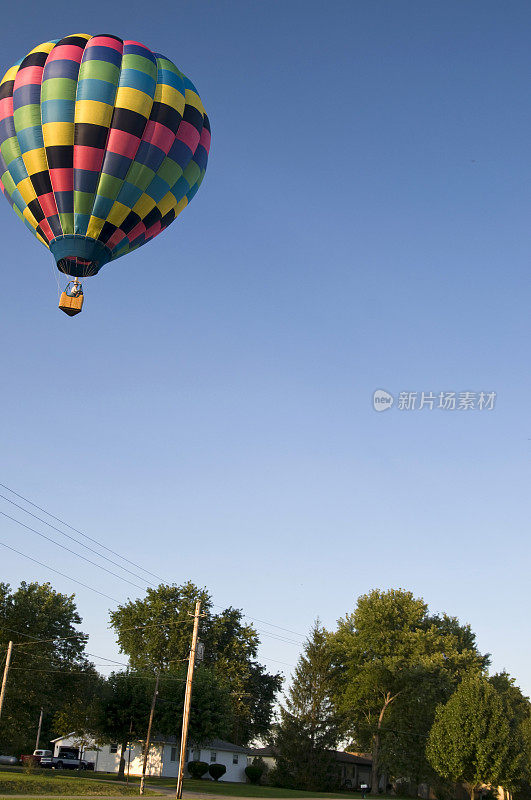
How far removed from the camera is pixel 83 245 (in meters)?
28.0

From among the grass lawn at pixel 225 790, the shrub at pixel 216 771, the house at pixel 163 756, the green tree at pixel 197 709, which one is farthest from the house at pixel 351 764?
the green tree at pixel 197 709

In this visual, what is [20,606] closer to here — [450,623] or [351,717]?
[351,717]

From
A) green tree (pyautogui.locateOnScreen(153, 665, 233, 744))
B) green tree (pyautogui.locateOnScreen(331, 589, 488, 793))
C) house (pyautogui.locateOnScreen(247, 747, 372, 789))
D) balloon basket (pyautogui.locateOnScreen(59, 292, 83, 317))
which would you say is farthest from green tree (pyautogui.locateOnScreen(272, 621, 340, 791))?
balloon basket (pyautogui.locateOnScreen(59, 292, 83, 317))

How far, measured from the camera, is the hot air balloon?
27656mm

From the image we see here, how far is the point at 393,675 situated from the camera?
217 feet

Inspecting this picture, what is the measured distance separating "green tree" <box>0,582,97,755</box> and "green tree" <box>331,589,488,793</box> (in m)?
24.4

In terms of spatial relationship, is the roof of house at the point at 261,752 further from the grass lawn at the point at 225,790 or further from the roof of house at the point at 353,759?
the grass lawn at the point at 225,790

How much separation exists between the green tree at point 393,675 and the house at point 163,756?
450 inches

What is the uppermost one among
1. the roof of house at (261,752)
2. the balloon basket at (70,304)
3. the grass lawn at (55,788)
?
the balloon basket at (70,304)

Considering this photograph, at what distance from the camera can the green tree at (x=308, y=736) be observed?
62.4 metres

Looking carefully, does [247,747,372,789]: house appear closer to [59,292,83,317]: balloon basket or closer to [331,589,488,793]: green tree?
[331,589,488,793]: green tree

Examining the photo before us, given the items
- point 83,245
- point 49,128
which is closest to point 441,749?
point 83,245

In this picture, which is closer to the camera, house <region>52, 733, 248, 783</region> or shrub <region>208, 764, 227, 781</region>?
house <region>52, 733, 248, 783</region>

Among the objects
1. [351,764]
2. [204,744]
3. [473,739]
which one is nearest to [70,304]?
[473,739]
